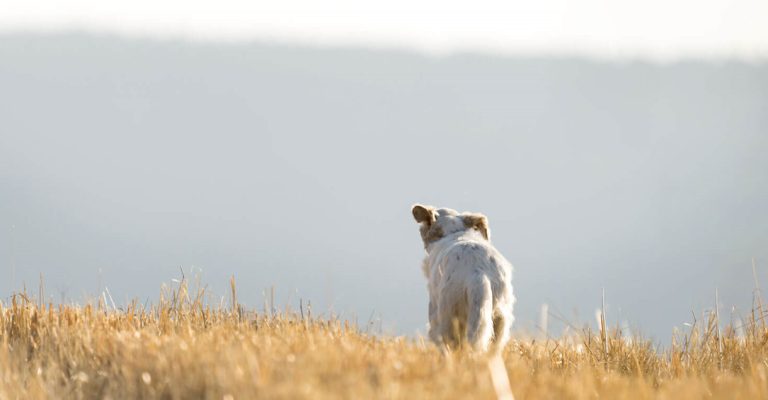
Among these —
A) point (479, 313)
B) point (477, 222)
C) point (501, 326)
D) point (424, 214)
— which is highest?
point (424, 214)

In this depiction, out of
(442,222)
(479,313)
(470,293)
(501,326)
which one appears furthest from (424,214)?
(479,313)

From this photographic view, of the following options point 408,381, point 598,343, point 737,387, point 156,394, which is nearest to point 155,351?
point 156,394

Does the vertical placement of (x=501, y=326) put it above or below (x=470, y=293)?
below

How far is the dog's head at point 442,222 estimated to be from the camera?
27.1 ft

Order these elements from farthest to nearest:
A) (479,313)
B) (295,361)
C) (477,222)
Answer: (477,222) < (479,313) < (295,361)

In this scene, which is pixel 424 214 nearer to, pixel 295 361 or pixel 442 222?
pixel 442 222

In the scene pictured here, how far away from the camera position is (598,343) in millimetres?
8305

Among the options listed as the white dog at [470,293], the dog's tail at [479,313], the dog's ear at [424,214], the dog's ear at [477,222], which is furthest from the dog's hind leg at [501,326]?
the dog's ear at [424,214]

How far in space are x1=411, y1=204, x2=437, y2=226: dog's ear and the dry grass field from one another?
1.14 metres

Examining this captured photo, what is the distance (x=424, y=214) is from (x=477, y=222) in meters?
0.45

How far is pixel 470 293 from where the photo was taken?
23.2ft

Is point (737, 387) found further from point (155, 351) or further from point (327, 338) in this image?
point (155, 351)

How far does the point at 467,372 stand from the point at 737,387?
149 centimetres

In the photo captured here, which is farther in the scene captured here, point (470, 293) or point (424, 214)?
point (424, 214)
